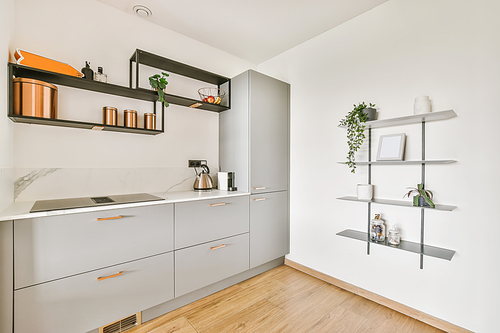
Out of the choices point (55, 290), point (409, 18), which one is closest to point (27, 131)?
point (55, 290)

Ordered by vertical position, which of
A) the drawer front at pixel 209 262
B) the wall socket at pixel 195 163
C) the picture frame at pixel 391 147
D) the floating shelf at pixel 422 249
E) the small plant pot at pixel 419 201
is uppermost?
the picture frame at pixel 391 147

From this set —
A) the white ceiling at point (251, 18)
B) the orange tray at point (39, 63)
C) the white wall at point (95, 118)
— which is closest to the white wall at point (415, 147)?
the white ceiling at point (251, 18)

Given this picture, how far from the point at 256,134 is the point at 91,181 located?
5.03ft

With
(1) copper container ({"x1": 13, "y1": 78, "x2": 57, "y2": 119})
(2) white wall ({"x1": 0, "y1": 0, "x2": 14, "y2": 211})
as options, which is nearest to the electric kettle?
(1) copper container ({"x1": 13, "y1": 78, "x2": 57, "y2": 119})

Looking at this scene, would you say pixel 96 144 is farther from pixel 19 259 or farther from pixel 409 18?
A: pixel 409 18

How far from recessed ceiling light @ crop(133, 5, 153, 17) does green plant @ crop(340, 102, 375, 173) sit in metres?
2.02

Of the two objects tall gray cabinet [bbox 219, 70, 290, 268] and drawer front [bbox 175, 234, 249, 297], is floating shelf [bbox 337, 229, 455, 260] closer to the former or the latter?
tall gray cabinet [bbox 219, 70, 290, 268]

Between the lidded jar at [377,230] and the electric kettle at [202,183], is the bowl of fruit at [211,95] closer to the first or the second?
the electric kettle at [202,183]

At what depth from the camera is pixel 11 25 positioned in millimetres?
1585

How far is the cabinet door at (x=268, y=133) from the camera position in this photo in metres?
2.40

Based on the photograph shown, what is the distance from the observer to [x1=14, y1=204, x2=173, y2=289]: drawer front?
4.21 feet

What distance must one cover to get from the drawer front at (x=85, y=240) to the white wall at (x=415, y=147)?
5.17 feet

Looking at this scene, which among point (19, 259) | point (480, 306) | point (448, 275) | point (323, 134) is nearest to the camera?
point (19, 259)

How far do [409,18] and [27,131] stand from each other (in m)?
3.02
